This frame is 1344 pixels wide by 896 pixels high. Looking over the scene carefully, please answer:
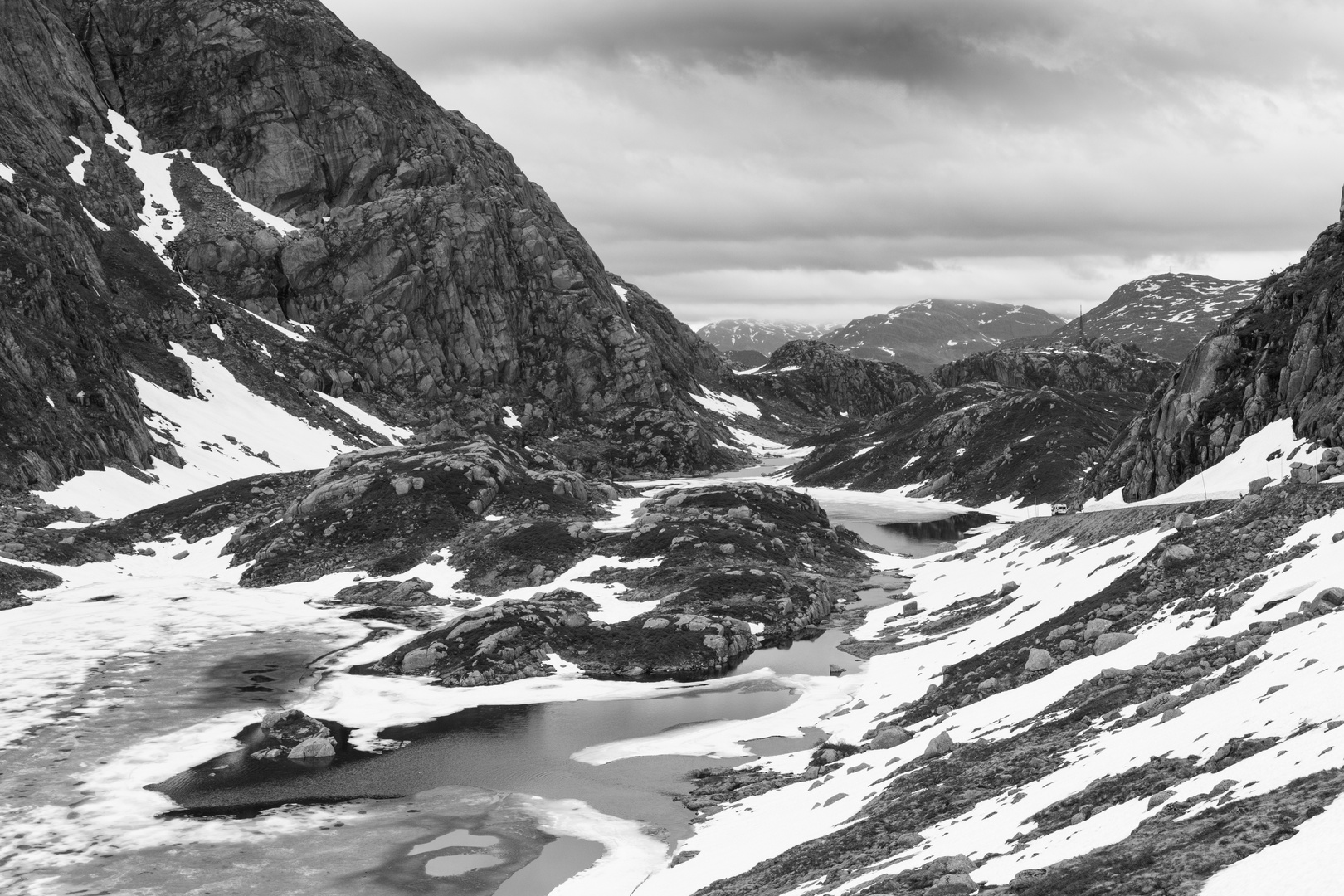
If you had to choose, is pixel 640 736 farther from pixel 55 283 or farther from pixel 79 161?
pixel 79 161

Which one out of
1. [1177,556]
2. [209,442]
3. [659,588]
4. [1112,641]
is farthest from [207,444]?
[1112,641]

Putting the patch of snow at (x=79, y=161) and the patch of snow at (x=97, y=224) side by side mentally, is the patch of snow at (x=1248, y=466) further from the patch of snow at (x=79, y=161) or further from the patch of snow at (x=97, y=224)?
the patch of snow at (x=79, y=161)

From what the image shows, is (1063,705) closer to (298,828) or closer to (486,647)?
(298,828)

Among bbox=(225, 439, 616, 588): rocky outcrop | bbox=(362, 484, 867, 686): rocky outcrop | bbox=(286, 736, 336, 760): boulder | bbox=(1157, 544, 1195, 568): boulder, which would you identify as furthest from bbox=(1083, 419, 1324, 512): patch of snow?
bbox=(225, 439, 616, 588): rocky outcrop

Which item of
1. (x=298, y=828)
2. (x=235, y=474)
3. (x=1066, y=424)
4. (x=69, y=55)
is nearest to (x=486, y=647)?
(x=298, y=828)

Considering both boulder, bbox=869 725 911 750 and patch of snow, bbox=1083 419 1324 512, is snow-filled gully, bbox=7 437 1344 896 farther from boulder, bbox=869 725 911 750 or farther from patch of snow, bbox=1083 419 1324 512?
patch of snow, bbox=1083 419 1324 512
